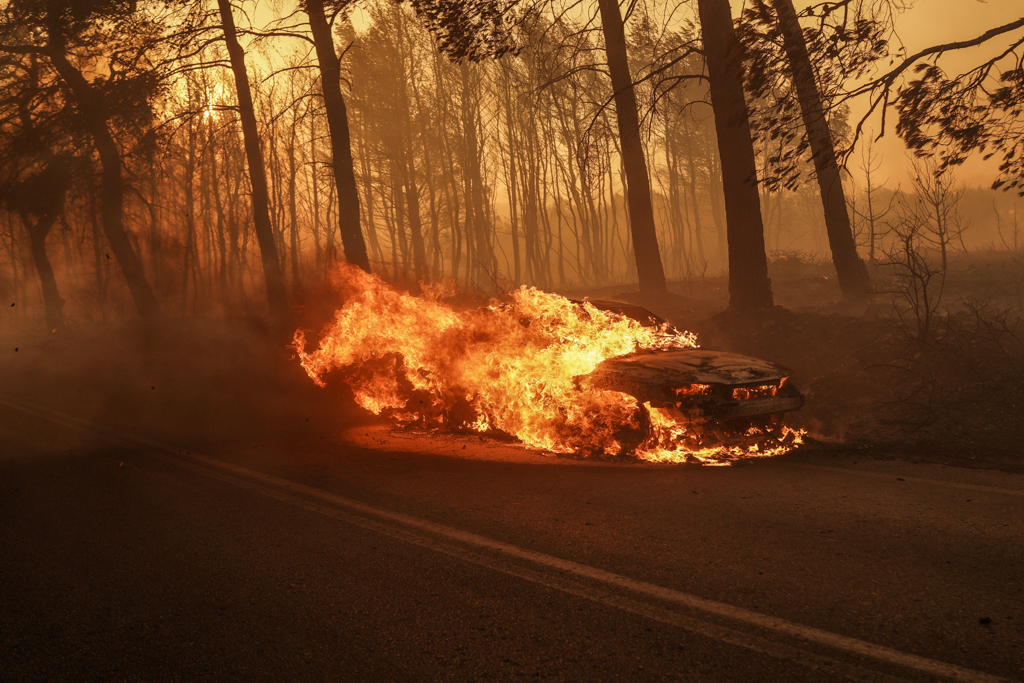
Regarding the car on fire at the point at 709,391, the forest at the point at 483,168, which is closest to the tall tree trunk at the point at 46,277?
the forest at the point at 483,168

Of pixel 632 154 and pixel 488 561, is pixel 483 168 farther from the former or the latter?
pixel 488 561

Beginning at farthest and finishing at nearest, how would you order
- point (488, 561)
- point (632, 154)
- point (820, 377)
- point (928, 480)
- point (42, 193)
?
point (42, 193), point (632, 154), point (820, 377), point (928, 480), point (488, 561)

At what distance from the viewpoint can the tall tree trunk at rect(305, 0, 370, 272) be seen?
1647cm

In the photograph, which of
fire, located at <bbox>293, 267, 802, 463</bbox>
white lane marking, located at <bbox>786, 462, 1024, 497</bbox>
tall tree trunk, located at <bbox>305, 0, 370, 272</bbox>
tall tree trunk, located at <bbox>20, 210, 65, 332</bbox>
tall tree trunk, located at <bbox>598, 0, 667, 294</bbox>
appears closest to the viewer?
white lane marking, located at <bbox>786, 462, 1024, 497</bbox>

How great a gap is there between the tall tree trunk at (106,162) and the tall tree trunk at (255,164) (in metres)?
4.62

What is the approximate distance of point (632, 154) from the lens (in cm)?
1658

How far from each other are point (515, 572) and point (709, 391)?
12.0ft

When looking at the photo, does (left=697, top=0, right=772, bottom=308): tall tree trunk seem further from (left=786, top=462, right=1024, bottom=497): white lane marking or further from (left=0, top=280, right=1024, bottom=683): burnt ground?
(left=786, top=462, right=1024, bottom=497): white lane marking

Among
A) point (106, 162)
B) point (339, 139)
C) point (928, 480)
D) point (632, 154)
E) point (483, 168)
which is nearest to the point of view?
point (928, 480)

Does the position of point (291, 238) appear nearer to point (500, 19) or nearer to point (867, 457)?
point (500, 19)

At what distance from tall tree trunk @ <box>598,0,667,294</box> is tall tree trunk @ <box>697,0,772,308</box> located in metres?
2.88

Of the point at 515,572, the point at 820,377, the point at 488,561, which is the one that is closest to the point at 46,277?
the point at 820,377

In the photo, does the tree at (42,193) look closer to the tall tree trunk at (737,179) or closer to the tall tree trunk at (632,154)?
the tall tree trunk at (632,154)

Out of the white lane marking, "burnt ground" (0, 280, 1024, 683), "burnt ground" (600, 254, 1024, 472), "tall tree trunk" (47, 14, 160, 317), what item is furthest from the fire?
"tall tree trunk" (47, 14, 160, 317)
